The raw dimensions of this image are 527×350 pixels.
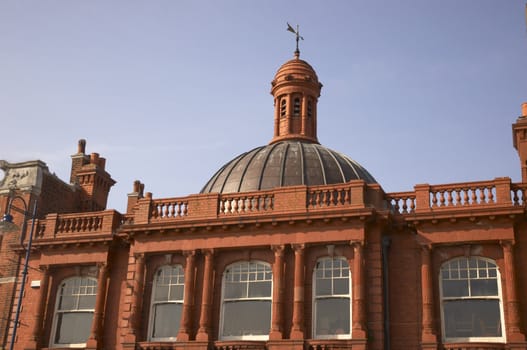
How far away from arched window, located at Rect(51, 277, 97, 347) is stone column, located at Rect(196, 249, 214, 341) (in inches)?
206

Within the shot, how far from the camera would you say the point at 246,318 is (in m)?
24.9

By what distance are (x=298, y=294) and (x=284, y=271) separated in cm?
107

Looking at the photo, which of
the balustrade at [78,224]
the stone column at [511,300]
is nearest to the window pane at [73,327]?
the balustrade at [78,224]

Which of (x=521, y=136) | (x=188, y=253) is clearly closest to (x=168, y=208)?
(x=188, y=253)

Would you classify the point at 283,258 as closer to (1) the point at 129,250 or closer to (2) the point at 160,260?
(2) the point at 160,260

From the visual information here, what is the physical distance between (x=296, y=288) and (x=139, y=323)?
621 cm

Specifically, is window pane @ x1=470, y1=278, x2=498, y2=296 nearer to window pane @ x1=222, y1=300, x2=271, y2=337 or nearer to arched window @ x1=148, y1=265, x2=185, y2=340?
window pane @ x1=222, y1=300, x2=271, y2=337

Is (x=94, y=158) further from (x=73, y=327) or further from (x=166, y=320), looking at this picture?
(x=166, y=320)

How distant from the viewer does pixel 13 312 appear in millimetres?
28750

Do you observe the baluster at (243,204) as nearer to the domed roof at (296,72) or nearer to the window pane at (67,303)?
the window pane at (67,303)

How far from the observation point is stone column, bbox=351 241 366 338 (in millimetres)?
22812

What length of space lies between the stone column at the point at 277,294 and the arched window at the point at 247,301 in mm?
546

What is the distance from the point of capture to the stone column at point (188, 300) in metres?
24.8

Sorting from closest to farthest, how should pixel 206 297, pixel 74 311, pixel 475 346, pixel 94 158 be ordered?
1. pixel 475 346
2. pixel 206 297
3. pixel 74 311
4. pixel 94 158
